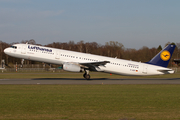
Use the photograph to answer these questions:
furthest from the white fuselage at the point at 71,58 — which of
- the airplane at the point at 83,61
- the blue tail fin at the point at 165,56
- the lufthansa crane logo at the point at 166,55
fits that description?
the lufthansa crane logo at the point at 166,55

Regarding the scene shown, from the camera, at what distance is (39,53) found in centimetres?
3022

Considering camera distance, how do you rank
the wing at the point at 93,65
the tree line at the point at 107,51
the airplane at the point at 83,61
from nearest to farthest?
the airplane at the point at 83,61 → the wing at the point at 93,65 → the tree line at the point at 107,51

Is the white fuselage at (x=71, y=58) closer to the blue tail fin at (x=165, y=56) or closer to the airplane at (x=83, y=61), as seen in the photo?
the airplane at (x=83, y=61)

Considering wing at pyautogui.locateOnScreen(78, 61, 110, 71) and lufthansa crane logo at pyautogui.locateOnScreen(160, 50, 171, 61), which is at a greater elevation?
lufthansa crane logo at pyautogui.locateOnScreen(160, 50, 171, 61)

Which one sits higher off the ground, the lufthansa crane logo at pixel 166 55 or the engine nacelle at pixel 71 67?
the lufthansa crane logo at pixel 166 55

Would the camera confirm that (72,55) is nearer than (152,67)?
Yes

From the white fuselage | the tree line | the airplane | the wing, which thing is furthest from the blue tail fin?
the tree line

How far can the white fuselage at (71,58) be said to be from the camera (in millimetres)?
30234

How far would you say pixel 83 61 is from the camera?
31562 millimetres

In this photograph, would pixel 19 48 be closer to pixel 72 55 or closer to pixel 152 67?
pixel 72 55

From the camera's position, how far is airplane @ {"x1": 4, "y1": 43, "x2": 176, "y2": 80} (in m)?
30.2

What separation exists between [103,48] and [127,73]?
5995cm

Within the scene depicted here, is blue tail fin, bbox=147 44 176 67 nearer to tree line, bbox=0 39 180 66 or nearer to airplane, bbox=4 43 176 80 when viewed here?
airplane, bbox=4 43 176 80
